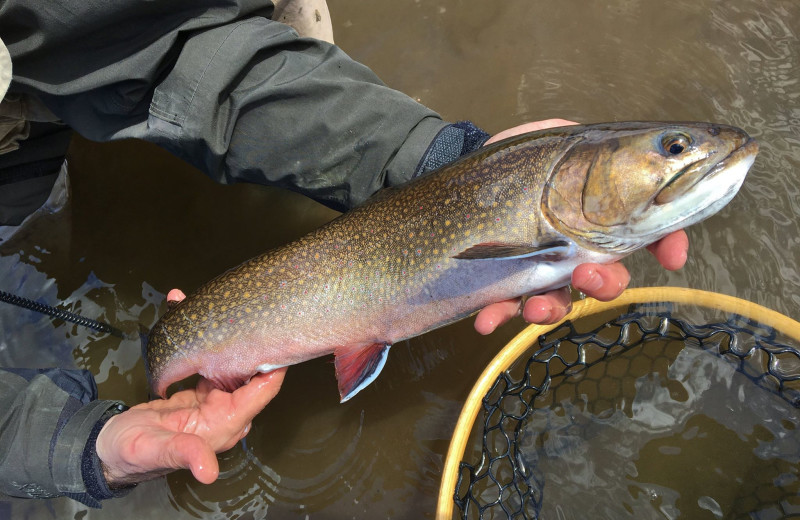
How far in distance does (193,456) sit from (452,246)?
1.22 meters

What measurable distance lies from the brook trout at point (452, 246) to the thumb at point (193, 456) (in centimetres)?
46

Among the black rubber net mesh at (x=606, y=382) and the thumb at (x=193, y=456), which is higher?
the thumb at (x=193, y=456)

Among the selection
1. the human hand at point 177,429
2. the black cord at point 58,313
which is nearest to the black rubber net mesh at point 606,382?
the human hand at point 177,429

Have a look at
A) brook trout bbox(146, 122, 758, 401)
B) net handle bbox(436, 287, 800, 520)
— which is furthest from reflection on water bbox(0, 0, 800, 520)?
brook trout bbox(146, 122, 758, 401)

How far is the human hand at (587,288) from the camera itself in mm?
2039

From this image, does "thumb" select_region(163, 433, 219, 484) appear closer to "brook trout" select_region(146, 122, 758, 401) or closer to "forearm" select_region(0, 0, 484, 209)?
"brook trout" select_region(146, 122, 758, 401)

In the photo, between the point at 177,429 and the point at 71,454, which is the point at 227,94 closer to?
the point at 177,429

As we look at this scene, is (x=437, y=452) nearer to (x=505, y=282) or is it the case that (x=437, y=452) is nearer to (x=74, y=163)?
(x=505, y=282)

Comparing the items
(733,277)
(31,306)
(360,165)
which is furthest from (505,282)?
(31,306)

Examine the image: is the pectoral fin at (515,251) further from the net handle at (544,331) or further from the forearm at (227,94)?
the forearm at (227,94)

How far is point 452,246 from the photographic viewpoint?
2.14 m

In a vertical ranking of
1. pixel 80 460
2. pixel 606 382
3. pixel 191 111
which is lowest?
pixel 606 382

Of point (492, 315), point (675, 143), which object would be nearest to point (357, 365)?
point (492, 315)

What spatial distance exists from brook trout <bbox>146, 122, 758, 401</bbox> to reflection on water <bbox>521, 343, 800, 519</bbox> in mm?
1010
